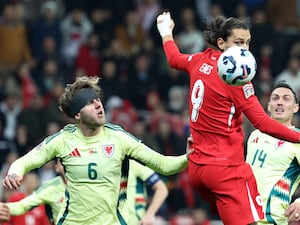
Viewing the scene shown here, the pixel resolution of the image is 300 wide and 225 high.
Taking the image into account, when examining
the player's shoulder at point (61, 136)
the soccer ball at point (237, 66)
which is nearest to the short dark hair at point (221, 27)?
the soccer ball at point (237, 66)

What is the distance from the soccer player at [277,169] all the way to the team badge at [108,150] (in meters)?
1.49

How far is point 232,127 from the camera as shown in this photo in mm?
9656

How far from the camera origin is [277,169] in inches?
417

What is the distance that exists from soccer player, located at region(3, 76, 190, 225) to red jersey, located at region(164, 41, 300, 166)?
1.11 ft

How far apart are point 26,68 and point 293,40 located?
4.65m

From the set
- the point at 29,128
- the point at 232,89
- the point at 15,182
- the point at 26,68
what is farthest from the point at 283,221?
the point at 26,68

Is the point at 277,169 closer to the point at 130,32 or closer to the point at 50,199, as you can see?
the point at 50,199

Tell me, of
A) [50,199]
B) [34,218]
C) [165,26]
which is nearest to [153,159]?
[165,26]

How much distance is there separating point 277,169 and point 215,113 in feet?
4.25

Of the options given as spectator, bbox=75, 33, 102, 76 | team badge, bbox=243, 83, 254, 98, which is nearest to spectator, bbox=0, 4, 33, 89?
spectator, bbox=75, 33, 102, 76

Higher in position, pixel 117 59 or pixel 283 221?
pixel 117 59

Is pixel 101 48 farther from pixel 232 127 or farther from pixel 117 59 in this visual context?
pixel 232 127

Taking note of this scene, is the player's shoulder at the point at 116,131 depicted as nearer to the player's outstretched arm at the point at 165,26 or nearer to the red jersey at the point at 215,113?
the red jersey at the point at 215,113

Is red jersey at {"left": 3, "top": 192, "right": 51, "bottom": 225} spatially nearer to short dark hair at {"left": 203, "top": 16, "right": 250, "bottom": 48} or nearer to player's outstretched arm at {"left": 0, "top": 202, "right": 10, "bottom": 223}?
player's outstretched arm at {"left": 0, "top": 202, "right": 10, "bottom": 223}
